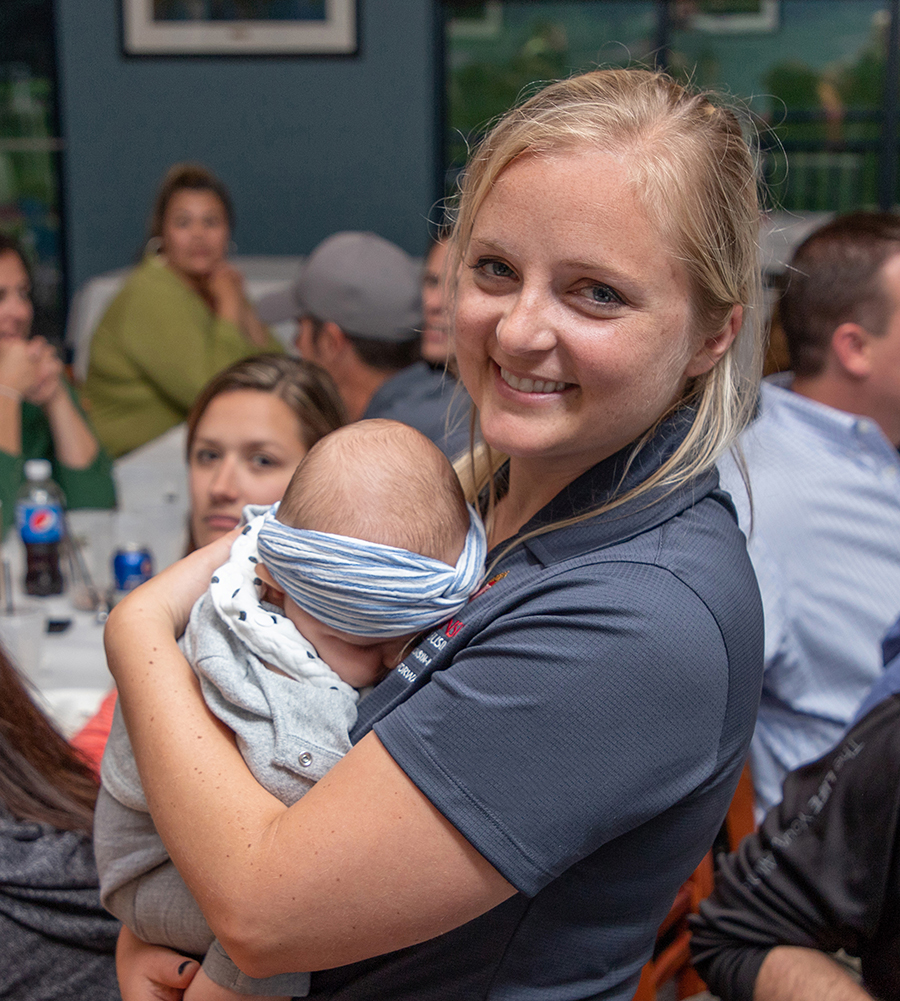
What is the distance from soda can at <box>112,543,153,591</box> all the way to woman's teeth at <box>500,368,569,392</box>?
55.8 inches

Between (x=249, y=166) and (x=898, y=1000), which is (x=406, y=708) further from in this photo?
(x=249, y=166)

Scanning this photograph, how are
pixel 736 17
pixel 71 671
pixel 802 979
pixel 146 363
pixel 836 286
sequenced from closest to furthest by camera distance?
pixel 802 979, pixel 71 671, pixel 836 286, pixel 146 363, pixel 736 17

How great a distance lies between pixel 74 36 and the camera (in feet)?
18.5

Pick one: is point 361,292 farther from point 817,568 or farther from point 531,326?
point 531,326

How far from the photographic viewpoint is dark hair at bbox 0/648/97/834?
4.23 ft

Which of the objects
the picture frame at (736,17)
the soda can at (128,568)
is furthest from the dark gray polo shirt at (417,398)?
the picture frame at (736,17)

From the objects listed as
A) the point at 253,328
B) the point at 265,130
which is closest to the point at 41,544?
the point at 253,328

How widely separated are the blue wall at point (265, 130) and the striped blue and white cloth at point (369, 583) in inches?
197

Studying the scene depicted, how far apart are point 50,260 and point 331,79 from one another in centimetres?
189

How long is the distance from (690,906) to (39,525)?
1.45m

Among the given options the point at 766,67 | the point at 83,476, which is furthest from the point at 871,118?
the point at 83,476

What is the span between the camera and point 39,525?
7.07 feet

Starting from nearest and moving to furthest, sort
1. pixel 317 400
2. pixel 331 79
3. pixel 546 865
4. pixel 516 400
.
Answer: pixel 546 865 → pixel 516 400 → pixel 317 400 → pixel 331 79

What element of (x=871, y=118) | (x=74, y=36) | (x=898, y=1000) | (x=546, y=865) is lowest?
(x=898, y=1000)
